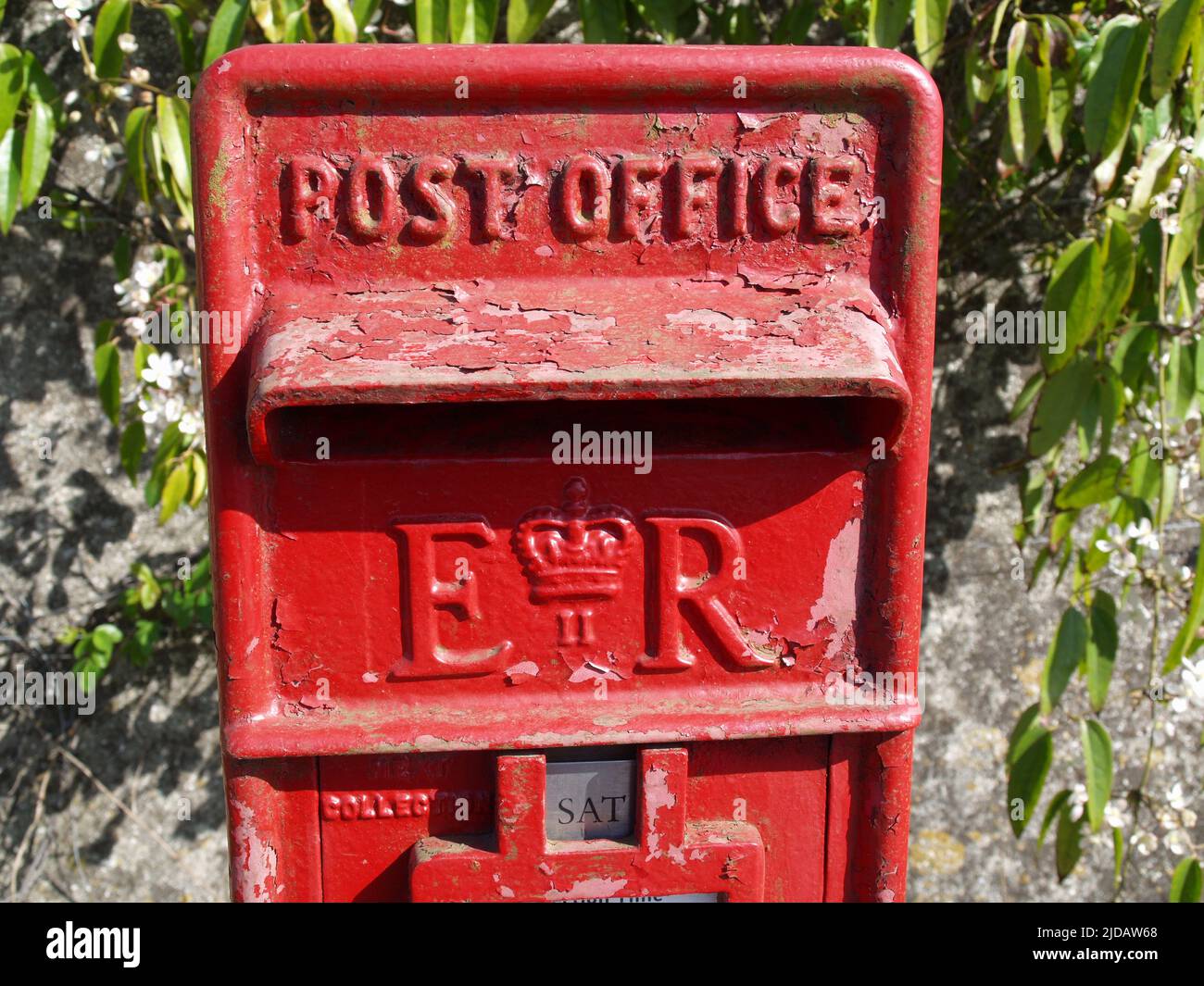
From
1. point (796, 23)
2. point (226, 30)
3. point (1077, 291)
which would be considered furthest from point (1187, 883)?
point (226, 30)

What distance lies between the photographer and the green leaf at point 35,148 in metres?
1.74

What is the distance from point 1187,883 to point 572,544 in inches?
50.9

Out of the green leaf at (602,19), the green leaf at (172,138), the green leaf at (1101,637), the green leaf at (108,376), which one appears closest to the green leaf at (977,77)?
the green leaf at (602,19)

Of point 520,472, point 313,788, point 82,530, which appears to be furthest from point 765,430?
→ point 82,530

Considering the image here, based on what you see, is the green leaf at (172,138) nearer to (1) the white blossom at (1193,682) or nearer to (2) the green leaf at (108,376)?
(2) the green leaf at (108,376)

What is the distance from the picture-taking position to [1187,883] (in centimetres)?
178

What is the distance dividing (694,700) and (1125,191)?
49.2 inches

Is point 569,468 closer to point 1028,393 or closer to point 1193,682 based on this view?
point 1028,393

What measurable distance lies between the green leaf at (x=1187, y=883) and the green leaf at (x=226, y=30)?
200 centimetres

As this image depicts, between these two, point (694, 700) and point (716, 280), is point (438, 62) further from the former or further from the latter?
point (694, 700)

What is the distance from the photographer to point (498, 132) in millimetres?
1178

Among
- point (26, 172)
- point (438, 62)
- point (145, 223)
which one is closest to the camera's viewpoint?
point (438, 62)

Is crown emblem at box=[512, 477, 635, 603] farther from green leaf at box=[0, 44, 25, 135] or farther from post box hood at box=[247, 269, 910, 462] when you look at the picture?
green leaf at box=[0, 44, 25, 135]

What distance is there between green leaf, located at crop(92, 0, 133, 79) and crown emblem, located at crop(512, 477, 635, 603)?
113cm
